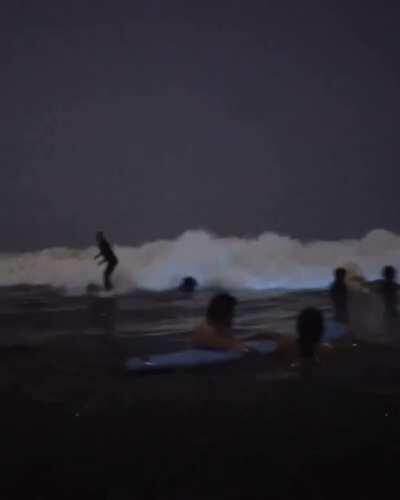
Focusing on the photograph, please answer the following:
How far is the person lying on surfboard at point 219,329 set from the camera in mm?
5848

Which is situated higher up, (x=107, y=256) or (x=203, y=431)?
(x=107, y=256)

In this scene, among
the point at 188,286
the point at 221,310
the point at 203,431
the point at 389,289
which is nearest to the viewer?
the point at 203,431

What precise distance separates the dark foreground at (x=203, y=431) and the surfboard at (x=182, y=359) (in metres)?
0.12

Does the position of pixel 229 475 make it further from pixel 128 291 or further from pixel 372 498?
pixel 128 291

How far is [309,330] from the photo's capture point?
5613 millimetres

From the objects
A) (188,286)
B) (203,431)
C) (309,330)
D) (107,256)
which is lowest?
(203,431)

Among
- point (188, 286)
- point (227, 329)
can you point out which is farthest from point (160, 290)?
point (227, 329)

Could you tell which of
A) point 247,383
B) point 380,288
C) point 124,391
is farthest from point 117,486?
point 380,288

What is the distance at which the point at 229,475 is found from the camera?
318 centimetres

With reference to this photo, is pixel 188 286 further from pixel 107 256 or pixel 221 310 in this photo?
pixel 221 310

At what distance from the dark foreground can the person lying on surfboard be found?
0.28 m

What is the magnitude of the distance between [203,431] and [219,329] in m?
2.13

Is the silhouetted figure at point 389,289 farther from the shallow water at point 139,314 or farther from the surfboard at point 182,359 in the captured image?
the surfboard at point 182,359

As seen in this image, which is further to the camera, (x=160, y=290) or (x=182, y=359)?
(x=160, y=290)
